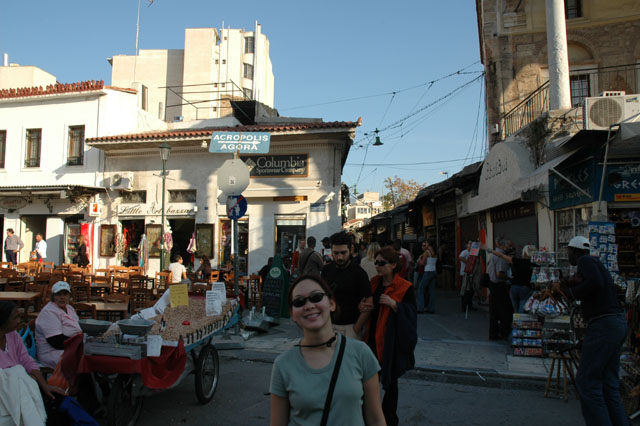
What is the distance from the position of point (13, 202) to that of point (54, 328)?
1641 centimetres

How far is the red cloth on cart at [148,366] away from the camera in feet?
12.7

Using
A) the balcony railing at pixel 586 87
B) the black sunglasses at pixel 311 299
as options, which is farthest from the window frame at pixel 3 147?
the black sunglasses at pixel 311 299

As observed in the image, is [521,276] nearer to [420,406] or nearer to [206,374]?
[420,406]

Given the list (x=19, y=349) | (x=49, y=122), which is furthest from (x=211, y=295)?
(x=49, y=122)

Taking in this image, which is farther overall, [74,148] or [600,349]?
[74,148]

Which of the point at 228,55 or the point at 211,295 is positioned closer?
the point at 211,295

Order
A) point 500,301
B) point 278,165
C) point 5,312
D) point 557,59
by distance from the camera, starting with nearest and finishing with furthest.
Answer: point 5,312 < point 500,301 < point 557,59 < point 278,165

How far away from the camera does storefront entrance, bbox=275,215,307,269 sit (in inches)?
615

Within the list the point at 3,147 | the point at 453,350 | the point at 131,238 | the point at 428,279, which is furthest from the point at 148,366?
the point at 3,147

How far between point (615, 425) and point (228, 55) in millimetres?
43595

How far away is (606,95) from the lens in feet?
29.7

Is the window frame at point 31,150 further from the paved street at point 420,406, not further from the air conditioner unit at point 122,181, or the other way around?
the paved street at point 420,406

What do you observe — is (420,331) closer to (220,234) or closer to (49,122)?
(220,234)

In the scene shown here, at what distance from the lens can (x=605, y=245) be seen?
7.27 meters
